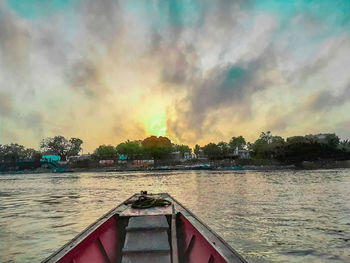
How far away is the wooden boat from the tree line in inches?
3823

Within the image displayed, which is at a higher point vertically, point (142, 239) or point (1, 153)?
point (1, 153)

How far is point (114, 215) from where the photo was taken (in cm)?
654

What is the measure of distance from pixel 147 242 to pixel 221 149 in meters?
134

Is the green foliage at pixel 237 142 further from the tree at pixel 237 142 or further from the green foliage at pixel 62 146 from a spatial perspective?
the green foliage at pixel 62 146

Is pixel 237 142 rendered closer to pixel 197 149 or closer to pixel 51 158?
pixel 197 149

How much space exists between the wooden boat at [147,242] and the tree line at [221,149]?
97.1 metres

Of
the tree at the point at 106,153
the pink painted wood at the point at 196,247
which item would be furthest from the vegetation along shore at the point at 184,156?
the pink painted wood at the point at 196,247

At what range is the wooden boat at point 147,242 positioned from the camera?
14.0 feet

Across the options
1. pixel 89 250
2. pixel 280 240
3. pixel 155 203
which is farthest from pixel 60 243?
pixel 280 240

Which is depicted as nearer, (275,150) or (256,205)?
(256,205)

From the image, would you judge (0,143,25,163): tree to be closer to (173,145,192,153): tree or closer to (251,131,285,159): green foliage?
Answer: (173,145,192,153): tree

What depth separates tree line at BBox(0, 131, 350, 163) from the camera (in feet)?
309

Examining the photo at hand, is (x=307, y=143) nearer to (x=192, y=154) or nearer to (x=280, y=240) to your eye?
(x=192, y=154)

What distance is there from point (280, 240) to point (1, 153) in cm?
15407
